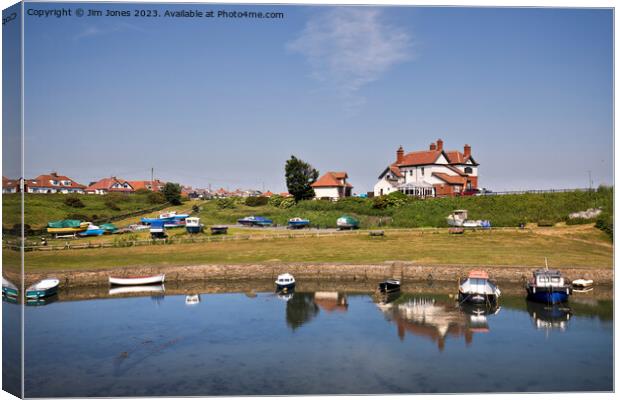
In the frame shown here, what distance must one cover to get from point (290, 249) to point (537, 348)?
106ft

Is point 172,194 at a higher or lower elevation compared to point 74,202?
higher

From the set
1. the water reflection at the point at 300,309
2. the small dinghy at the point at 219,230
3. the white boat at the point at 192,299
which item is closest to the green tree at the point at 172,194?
the small dinghy at the point at 219,230

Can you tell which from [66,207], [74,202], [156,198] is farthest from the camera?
[156,198]

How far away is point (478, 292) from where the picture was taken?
1601 inches

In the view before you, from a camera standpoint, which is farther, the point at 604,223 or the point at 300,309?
the point at 604,223

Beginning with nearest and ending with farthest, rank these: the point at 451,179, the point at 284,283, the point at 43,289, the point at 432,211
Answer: the point at 43,289, the point at 284,283, the point at 432,211, the point at 451,179

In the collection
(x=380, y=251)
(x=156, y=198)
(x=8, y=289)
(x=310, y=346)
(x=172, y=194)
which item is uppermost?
(x=172, y=194)

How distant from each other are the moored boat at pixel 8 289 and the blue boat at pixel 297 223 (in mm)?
56359

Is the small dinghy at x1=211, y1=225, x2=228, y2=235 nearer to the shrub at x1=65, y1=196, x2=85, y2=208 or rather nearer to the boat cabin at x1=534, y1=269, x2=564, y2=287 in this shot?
the shrub at x1=65, y1=196, x2=85, y2=208

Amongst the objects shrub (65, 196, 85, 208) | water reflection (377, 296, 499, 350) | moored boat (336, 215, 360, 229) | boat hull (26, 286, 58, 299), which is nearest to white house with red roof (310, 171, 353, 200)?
moored boat (336, 215, 360, 229)

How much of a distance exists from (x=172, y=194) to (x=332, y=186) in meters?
30.0

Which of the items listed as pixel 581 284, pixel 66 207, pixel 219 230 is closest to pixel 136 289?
pixel 219 230

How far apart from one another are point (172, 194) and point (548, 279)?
7503 centimetres

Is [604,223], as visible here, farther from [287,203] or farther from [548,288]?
[287,203]
